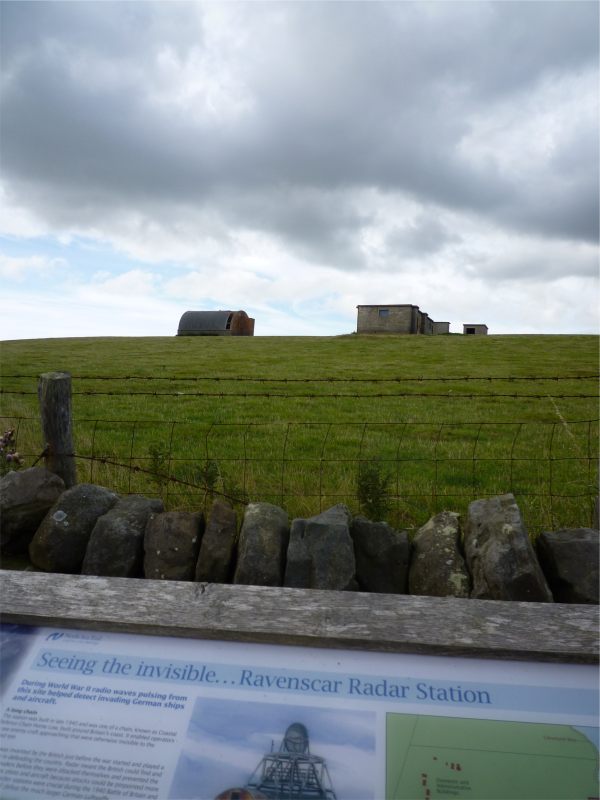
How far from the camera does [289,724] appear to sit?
2182 millimetres

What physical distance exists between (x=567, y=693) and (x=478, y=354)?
88.4ft

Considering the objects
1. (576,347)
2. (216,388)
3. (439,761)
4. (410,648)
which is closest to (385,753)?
(439,761)

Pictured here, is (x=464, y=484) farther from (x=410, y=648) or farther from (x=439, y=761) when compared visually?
(x=439, y=761)

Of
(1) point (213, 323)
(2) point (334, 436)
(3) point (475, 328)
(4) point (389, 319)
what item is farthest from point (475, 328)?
(2) point (334, 436)

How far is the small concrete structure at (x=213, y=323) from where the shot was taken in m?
50.1

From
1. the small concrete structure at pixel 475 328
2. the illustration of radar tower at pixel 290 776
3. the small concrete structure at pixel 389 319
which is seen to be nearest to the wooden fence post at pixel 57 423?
the illustration of radar tower at pixel 290 776

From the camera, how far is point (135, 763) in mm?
2104

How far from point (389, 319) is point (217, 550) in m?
46.8

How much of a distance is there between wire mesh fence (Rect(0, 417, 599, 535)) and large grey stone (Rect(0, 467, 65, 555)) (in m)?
0.36

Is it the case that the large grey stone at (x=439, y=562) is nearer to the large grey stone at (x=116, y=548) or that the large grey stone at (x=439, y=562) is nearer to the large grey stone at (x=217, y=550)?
the large grey stone at (x=217, y=550)

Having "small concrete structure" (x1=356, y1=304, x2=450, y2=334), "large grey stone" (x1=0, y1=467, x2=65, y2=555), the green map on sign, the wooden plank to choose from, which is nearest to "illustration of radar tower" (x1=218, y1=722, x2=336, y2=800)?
the green map on sign

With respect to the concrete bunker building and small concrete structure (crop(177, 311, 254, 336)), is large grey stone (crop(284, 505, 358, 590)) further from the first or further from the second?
the concrete bunker building

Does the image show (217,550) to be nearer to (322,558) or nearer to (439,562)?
(322,558)

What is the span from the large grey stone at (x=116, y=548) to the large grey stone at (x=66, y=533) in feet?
0.47
